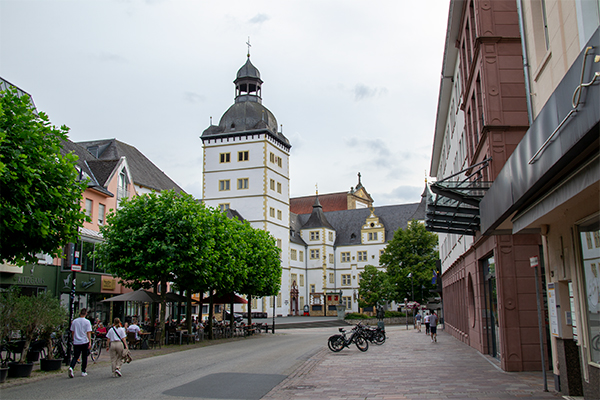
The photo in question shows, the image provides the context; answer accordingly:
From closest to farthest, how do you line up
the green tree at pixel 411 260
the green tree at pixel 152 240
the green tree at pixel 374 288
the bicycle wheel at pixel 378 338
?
the green tree at pixel 152 240 → the bicycle wheel at pixel 378 338 → the green tree at pixel 374 288 → the green tree at pixel 411 260

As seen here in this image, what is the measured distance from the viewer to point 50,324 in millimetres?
A: 15445

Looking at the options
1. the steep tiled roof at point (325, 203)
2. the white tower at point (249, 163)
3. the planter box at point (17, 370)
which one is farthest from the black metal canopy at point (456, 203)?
the steep tiled roof at point (325, 203)

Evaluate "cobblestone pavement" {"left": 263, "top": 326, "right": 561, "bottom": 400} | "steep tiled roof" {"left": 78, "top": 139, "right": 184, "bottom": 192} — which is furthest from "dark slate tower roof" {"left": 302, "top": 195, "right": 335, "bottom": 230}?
"cobblestone pavement" {"left": 263, "top": 326, "right": 561, "bottom": 400}

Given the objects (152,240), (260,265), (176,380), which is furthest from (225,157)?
(176,380)

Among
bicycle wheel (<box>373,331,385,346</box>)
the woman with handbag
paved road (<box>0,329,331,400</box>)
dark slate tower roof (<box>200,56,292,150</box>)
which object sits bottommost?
paved road (<box>0,329,331,400</box>)

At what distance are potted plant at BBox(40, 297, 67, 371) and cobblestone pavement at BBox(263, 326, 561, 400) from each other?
22.3 feet

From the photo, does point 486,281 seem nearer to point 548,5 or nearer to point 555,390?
point 555,390

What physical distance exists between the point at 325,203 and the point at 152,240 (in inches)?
3713

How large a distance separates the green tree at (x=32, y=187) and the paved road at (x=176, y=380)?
3.50 metres

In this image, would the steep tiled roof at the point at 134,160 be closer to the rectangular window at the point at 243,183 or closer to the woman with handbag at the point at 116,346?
the rectangular window at the point at 243,183

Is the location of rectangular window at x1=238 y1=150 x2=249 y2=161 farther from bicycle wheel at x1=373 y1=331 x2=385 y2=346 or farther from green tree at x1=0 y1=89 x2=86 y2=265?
green tree at x1=0 y1=89 x2=86 y2=265

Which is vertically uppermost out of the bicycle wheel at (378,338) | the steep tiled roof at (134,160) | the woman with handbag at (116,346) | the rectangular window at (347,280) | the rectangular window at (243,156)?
the rectangular window at (243,156)

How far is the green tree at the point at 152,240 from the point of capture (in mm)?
26594

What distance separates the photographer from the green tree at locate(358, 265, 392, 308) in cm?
6418
